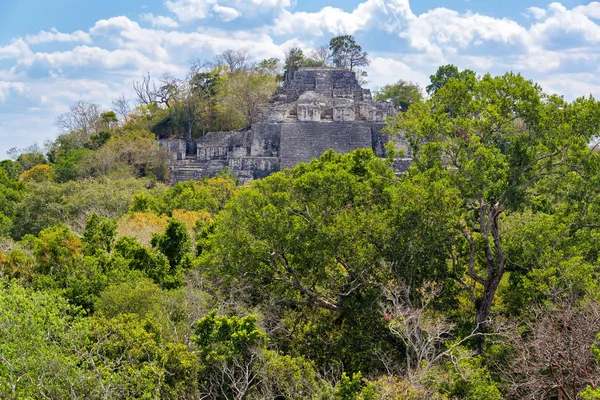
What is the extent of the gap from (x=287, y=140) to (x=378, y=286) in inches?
878

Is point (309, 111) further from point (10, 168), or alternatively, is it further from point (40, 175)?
point (10, 168)

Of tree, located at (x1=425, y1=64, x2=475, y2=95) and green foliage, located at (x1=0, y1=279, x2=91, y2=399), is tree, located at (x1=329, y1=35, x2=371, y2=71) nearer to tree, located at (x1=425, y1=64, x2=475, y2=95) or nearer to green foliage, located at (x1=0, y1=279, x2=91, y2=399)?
tree, located at (x1=425, y1=64, x2=475, y2=95)

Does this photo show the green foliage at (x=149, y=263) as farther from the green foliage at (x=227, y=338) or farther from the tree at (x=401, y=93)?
the tree at (x=401, y=93)

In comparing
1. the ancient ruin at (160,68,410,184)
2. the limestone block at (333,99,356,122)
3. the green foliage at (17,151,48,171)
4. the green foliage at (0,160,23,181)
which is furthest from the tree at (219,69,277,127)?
the green foliage at (0,160,23,181)

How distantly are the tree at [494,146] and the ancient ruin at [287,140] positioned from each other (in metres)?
19.1

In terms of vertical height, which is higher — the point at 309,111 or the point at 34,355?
the point at 309,111

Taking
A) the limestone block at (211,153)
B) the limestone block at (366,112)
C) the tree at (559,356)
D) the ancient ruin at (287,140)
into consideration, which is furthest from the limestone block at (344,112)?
the tree at (559,356)

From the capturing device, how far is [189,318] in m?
9.85

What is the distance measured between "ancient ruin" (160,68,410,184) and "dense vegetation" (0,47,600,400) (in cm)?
1855

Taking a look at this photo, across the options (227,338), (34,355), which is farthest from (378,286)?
(34,355)

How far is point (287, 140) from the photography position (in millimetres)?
31562

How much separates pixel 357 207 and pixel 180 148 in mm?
24468

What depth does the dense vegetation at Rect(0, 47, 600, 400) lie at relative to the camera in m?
8.20

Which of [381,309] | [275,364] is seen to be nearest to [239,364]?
[275,364]
